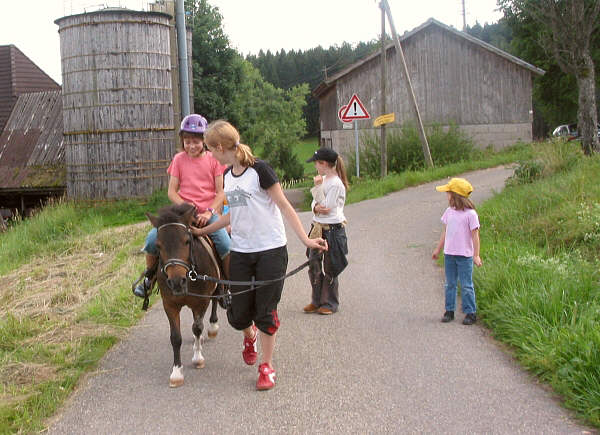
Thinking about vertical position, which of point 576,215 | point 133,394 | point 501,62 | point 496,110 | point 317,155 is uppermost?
point 501,62

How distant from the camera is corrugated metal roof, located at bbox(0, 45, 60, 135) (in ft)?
108

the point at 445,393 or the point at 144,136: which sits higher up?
the point at 144,136

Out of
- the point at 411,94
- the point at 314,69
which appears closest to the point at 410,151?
the point at 411,94

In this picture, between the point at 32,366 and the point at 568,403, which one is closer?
the point at 568,403

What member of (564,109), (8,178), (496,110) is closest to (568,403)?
(8,178)

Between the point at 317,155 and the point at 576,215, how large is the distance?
421 cm

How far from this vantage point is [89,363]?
6117 mm

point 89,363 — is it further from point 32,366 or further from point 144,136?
point 144,136

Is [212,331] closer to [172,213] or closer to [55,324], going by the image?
[172,213]

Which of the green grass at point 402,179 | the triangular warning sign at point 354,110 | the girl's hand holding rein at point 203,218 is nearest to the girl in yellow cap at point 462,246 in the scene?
the girl's hand holding rein at point 203,218

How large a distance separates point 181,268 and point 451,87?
27220 millimetres

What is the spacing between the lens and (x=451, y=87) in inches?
1200

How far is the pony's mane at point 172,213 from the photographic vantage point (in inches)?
207

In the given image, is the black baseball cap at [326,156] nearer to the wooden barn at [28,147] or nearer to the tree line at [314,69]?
the tree line at [314,69]
